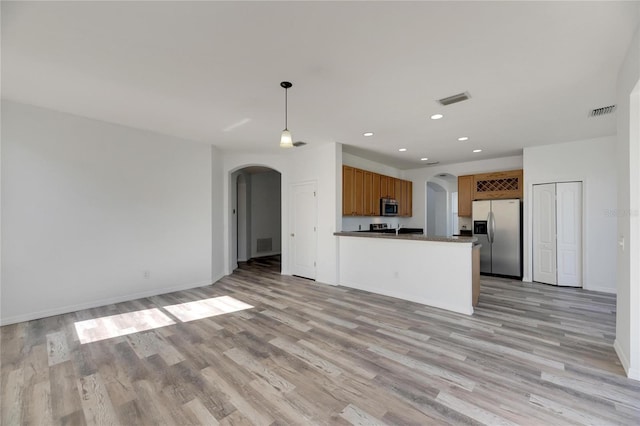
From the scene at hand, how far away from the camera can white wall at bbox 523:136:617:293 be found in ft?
15.2

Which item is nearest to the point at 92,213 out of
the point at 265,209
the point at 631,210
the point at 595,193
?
the point at 265,209

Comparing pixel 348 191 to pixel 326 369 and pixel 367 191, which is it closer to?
pixel 367 191

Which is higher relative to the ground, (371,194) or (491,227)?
(371,194)

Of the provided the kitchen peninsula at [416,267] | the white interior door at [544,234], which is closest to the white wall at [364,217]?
the kitchen peninsula at [416,267]

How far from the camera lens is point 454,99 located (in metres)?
3.12

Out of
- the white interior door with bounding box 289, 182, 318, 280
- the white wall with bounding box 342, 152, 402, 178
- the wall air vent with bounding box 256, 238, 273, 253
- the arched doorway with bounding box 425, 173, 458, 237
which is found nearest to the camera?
the white interior door with bounding box 289, 182, 318, 280

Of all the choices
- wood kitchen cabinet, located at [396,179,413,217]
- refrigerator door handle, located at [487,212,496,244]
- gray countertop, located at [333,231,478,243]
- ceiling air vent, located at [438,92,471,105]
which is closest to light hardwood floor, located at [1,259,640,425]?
gray countertop, located at [333,231,478,243]

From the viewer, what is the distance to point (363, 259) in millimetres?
4844

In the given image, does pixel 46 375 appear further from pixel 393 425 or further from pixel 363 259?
pixel 363 259

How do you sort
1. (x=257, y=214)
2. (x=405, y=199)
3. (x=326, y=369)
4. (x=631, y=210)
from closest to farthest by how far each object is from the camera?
(x=631, y=210), (x=326, y=369), (x=405, y=199), (x=257, y=214)

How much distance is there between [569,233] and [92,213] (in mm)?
8333

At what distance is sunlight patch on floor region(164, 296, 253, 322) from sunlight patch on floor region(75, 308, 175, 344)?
173mm

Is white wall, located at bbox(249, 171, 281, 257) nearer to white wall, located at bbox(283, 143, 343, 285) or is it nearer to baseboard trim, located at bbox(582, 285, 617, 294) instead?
white wall, located at bbox(283, 143, 343, 285)

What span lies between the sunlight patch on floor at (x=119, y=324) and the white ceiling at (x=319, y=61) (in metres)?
2.78
